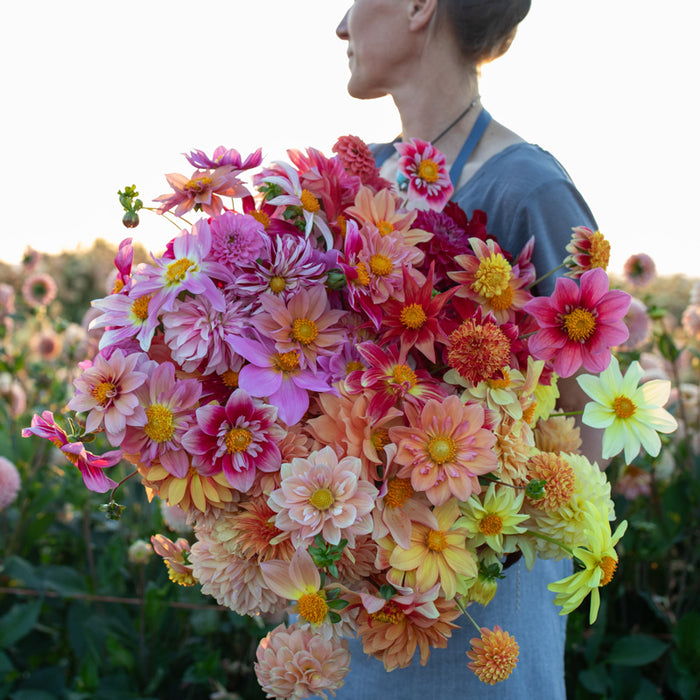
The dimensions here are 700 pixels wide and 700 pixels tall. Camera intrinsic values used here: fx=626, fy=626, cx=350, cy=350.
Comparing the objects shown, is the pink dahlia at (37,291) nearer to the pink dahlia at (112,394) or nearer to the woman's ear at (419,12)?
the woman's ear at (419,12)

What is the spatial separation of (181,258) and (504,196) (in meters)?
0.51

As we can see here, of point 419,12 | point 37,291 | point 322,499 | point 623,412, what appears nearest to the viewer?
point 322,499

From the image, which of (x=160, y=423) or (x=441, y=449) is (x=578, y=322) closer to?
(x=441, y=449)

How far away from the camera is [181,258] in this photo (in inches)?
23.9

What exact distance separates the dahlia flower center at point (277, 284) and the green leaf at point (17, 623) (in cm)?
128

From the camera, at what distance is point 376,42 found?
40.8 inches

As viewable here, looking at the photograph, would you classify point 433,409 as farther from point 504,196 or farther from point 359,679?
point 359,679

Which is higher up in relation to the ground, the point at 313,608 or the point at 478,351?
the point at 478,351

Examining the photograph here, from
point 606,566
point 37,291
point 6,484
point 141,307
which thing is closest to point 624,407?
point 606,566

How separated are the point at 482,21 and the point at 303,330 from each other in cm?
72

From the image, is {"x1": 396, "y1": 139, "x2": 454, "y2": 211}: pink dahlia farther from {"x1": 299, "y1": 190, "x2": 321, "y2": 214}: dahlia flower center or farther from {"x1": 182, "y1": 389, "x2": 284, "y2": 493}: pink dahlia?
{"x1": 182, "y1": 389, "x2": 284, "y2": 493}: pink dahlia

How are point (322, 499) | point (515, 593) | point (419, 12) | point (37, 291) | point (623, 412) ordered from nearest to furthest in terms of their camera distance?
point (322, 499) → point (623, 412) → point (515, 593) → point (419, 12) → point (37, 291)

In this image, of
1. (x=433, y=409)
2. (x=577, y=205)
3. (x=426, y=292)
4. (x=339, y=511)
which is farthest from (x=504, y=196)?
(x=339, y=511)

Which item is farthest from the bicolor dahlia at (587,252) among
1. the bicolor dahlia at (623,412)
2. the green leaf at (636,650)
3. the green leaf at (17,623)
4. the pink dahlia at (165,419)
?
the green leaf at (17,623)
